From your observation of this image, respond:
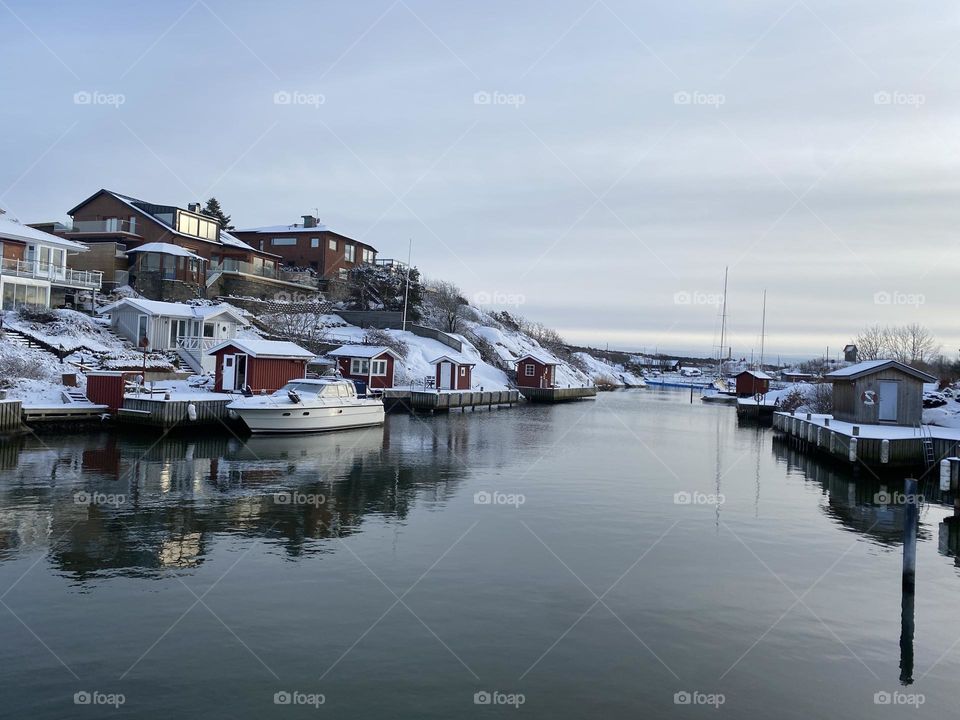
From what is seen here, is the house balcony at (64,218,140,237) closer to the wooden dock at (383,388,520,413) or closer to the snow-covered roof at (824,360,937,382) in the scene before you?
the wooden dock at (383,388,520,413)

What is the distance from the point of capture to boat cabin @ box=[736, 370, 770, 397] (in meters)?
76.4

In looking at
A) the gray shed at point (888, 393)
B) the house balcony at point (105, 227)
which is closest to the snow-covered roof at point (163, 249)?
the house balcony at point (105, 227)

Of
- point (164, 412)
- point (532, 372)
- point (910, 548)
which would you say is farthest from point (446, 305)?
point (910, 548)

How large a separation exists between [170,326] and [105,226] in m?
17.9

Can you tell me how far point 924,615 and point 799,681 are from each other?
168 inches

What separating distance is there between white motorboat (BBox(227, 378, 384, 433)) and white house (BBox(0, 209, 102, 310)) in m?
19.5

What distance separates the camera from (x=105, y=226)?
5847 centimetres

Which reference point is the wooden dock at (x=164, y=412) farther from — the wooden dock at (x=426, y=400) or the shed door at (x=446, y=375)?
the shed door at (x=446, y=375)

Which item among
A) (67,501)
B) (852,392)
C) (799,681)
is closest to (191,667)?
(799,681)

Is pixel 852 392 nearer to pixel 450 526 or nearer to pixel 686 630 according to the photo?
pixel 450 526

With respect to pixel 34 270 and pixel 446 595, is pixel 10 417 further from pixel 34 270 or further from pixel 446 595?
pixel 446 595

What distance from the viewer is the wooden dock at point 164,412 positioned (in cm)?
3212

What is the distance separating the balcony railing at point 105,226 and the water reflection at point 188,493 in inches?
1310

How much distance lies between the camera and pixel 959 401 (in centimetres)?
4228
